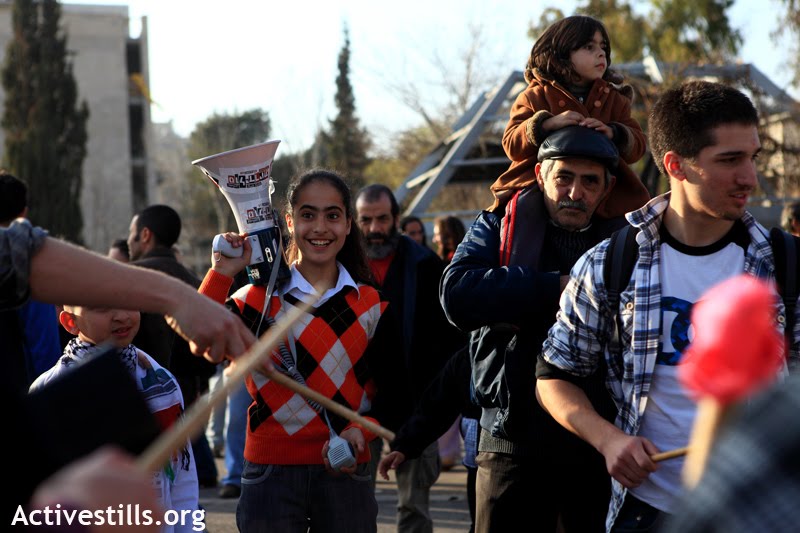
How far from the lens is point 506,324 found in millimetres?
3725

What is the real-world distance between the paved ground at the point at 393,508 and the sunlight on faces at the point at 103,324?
3.37m

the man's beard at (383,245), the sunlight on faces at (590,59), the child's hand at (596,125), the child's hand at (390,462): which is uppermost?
the sunlight on faces at (590,59)

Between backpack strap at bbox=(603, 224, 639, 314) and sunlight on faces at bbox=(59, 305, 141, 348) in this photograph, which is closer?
backpack strap at bbox=(603, 224, 639, 314)

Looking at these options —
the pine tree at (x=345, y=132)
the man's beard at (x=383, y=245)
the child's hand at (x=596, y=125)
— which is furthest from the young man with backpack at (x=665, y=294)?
the pine tree at (x=345, y=132)

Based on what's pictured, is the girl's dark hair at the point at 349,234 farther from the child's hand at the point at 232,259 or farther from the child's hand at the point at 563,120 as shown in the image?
the child's hand at the point at 563,120

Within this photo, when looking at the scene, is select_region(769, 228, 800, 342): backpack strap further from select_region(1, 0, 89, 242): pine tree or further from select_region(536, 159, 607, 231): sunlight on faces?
select_region(1, 0, 89, 242): pine tree

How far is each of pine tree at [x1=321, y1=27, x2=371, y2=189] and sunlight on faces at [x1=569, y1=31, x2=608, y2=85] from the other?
42.5 metres

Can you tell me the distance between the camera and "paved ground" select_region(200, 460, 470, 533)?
771 centimetres

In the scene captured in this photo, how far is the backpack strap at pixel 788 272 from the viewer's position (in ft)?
9.95

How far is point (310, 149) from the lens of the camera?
46.3 m

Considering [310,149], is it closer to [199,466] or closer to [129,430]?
[199,466]

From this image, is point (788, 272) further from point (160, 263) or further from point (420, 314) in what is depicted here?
point (160, 263)

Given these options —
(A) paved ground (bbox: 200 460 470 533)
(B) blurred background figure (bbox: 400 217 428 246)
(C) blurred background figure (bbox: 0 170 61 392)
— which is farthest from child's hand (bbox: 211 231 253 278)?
(B) blurred background figure (bbox: 400 217 428 246)

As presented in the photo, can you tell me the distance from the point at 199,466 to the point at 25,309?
4381 mm
